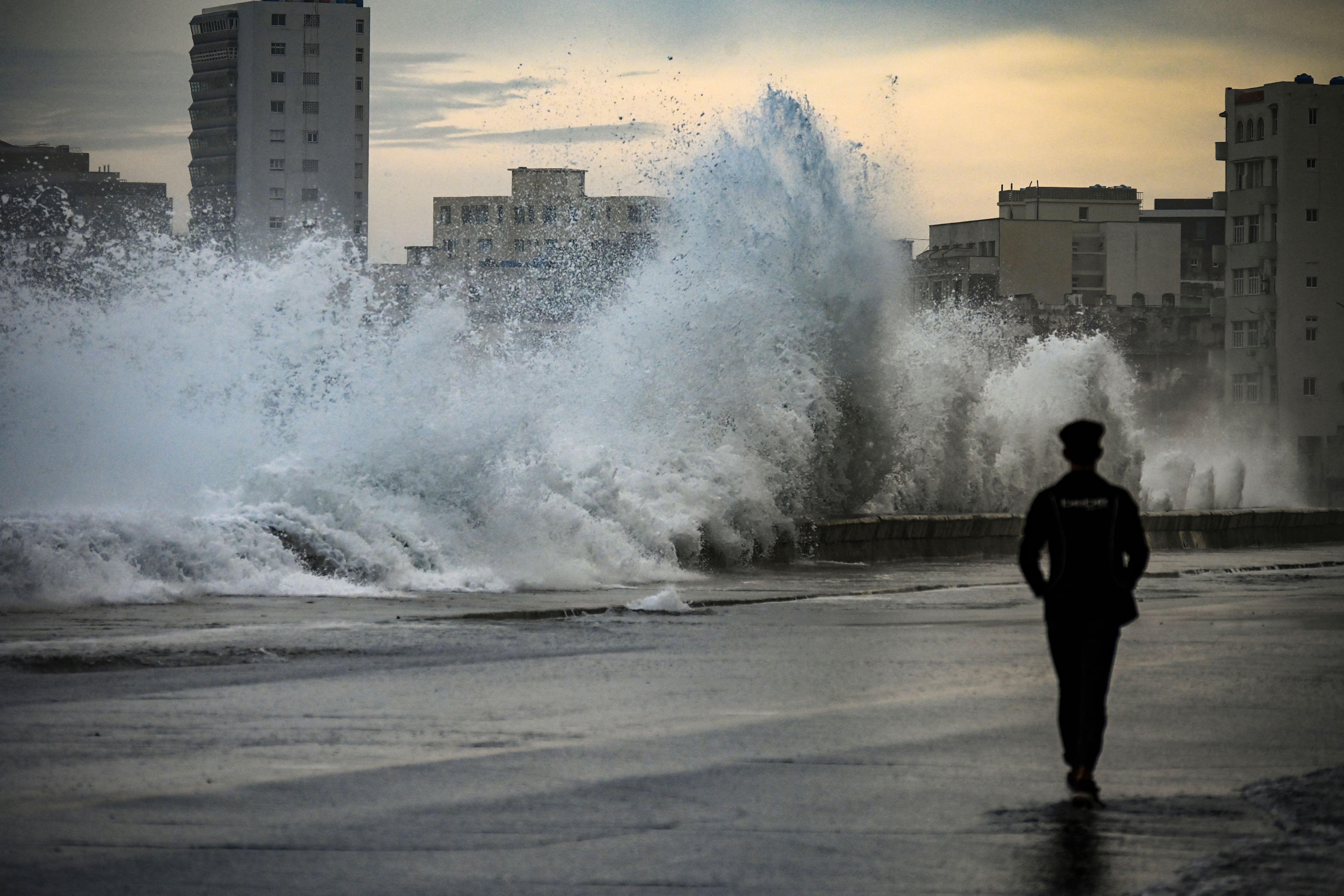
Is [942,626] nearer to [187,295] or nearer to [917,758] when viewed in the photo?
[917,758]

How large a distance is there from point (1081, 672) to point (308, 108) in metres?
142

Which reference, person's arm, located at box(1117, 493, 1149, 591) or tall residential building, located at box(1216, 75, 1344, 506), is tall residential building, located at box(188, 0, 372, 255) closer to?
tall residential building, located at box(1216, 75, 1344, 506)

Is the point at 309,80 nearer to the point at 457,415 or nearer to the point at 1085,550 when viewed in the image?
the point at 457,415

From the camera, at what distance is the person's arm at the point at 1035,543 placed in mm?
7348

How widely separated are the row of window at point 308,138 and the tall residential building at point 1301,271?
7367 centimetres

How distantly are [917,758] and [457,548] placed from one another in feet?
36.9

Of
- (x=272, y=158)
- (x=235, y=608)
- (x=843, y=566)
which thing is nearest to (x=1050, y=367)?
(x=843, y=566)

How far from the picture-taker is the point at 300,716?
29.8 feet

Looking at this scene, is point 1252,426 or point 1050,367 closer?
point 1050,367

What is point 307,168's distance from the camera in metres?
145

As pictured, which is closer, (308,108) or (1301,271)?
(1301,271)

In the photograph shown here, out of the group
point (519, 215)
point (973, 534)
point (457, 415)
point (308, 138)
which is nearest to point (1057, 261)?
point (519, 215)

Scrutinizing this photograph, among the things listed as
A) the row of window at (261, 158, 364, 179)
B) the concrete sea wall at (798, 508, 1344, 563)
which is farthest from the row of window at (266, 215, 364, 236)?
the concrete sea wall at (798, 508, 1344, 563)

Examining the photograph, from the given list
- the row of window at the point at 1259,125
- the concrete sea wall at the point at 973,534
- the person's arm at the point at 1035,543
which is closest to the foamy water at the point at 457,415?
the concrete sea wall at the point at 973,534
